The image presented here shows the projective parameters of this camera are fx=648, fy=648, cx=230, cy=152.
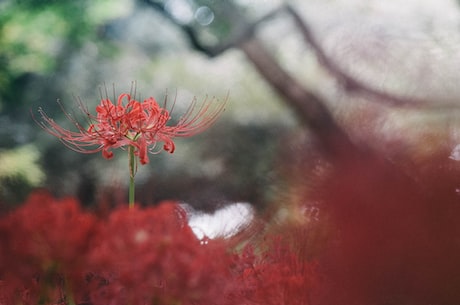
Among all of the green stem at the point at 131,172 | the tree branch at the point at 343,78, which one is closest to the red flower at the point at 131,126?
the green stem at the point at 131,172

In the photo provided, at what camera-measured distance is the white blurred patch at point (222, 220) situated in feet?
2.93

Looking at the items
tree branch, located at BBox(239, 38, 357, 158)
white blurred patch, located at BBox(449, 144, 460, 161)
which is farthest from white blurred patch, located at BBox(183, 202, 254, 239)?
white blurred patch, located at BBox(449, 144, 460, 161)

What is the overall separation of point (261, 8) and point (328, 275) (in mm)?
395

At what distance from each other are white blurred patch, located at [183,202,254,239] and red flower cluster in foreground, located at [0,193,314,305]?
0.01 m

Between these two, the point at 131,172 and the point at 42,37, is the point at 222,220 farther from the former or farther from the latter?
the point at 42,37

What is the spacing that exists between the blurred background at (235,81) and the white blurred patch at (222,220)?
1cm

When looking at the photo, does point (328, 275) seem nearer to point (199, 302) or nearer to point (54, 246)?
point (199, 302)

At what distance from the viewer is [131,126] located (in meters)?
0.86

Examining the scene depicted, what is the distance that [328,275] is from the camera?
84cm

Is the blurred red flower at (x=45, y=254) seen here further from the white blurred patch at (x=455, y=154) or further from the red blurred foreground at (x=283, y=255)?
the white blurred patch at (x=455, y=154)

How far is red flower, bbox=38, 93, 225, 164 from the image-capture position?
34.0 inches

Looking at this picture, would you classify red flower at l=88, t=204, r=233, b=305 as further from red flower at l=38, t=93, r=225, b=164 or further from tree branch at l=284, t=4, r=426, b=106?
tree branch at l=284, t=4, r=426, b=106

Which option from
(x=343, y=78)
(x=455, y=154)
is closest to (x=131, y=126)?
(x=343, y=78)

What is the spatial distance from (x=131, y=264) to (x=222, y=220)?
0.46ft
